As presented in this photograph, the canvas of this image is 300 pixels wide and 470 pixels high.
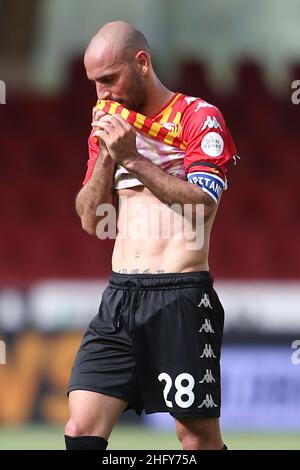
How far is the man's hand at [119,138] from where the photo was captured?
14.2 ft

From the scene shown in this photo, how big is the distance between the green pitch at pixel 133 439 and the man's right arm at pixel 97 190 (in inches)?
107

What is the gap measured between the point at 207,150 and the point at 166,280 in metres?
0.53

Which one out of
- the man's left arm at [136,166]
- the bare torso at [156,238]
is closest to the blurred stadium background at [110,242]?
the bare torso at [156,238]

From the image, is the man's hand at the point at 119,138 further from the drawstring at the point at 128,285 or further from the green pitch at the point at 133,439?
the green pitch at the point at 133,439

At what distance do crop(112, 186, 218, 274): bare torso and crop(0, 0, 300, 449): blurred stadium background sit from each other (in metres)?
2.78

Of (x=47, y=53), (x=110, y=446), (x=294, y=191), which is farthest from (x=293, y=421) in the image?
(x=47, y=53)

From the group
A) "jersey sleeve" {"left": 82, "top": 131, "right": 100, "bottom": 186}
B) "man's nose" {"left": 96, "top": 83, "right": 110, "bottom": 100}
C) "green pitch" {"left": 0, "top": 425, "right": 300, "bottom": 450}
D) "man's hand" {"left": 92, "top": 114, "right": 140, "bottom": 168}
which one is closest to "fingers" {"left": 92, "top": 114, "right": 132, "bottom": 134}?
"man's hand" {"left": 92, "top": 114, "right": 140, "bottom": 168}

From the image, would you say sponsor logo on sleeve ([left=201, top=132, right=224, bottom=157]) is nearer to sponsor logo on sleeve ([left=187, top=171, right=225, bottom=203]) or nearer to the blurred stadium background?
sponsor logo on sleeve ([left=187, top=171, right=225, bottom=203])

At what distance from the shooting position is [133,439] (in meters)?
7.61

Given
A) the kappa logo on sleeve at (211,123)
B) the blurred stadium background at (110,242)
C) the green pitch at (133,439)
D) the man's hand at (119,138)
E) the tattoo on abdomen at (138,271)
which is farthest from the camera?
the blurred stadium background at (110,242)

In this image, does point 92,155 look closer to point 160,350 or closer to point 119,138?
point 119,138

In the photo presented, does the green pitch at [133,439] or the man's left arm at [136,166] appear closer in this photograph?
the man's left arm at [136,166]

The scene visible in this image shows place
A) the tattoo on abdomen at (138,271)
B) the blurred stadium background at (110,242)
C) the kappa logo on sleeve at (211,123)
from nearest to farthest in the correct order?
the kappa logo on sleeve at (211,123) → the tattoo on abdomen at (138,271) → the blurred stadium background at (110,242)
